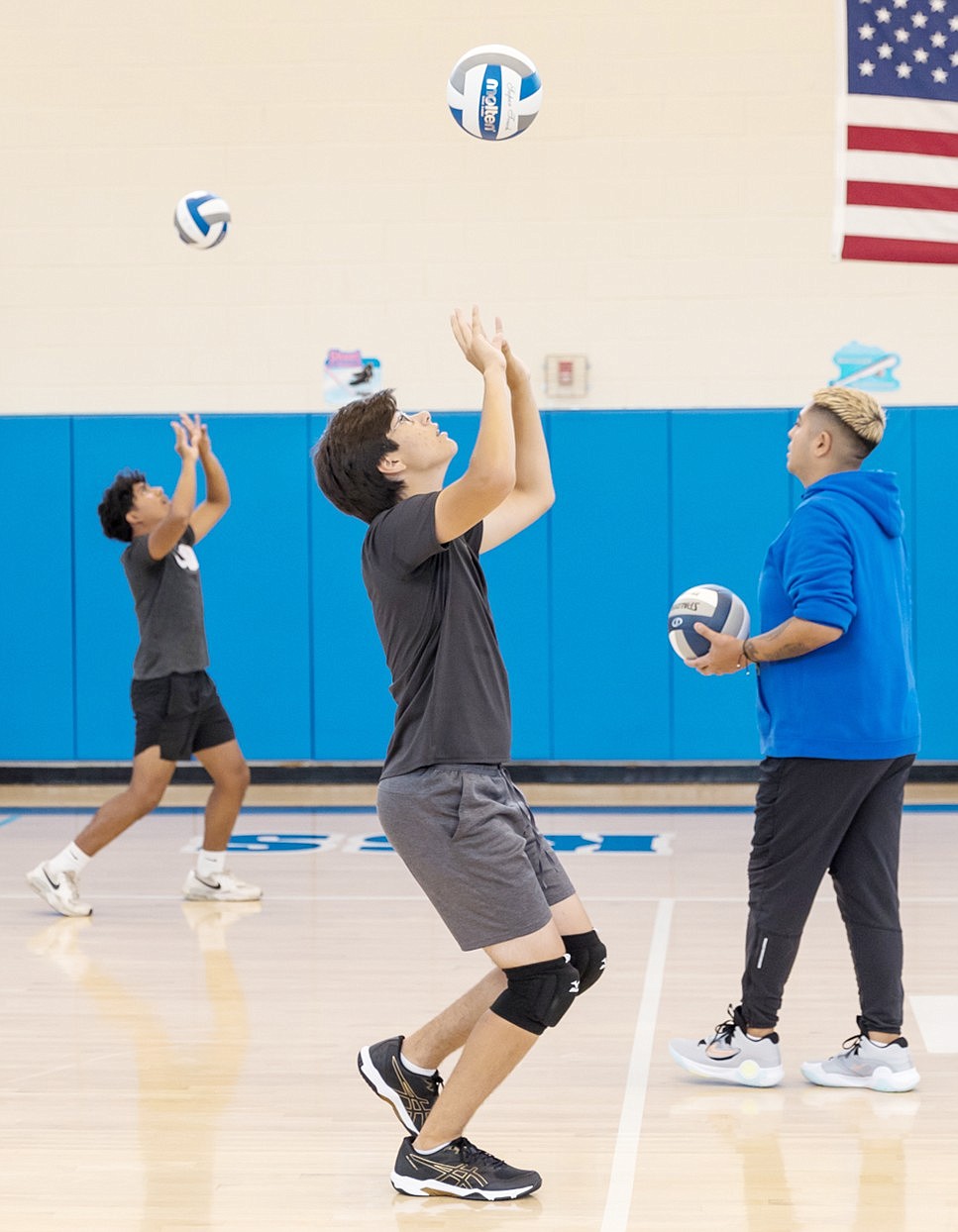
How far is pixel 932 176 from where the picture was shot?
7766mm

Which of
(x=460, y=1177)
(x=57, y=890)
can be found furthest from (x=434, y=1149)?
(x=57, y=890)

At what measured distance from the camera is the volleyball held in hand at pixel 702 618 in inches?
159

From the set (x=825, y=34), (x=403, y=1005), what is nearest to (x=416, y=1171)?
(x=403, y=1005)

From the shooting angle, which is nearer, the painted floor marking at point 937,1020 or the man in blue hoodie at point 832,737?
the man in blue hoodie at point 832,737

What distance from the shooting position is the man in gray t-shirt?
6.29 meters

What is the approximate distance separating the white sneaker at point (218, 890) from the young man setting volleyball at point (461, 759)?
3.22m

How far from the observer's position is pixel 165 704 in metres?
6.40

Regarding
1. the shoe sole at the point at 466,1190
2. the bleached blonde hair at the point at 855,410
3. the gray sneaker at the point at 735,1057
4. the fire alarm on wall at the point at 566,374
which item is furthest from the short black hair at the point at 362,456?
the fire alarm on wall at the point at 566,374

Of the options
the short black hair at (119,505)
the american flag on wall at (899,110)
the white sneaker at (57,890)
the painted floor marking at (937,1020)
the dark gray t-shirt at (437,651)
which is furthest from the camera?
the american flag on wall at (899,110)

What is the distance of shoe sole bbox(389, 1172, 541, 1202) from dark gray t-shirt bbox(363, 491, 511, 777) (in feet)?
2.76

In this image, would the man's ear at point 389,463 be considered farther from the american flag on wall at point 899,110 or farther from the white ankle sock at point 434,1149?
the american flag on wall at point 899,110

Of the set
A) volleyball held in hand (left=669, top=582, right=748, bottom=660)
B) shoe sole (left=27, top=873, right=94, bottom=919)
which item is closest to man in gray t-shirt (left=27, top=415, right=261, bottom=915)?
shoe sole (left=27, top=873, right=94, bottom=919)

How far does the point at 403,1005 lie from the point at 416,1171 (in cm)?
153

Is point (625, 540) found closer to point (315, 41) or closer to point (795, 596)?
point (315, 41)
